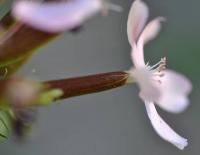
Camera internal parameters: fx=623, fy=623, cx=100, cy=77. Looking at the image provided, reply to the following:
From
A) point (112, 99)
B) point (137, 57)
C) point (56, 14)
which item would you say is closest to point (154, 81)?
point (137, 57)

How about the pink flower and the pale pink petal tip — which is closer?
the pink flower

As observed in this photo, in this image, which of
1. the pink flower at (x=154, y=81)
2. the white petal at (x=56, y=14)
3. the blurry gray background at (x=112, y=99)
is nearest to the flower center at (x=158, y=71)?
the pink flower at (x=154, y=81)

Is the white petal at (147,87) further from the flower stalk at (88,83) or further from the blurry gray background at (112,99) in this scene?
the blurry gray background at (112,99)

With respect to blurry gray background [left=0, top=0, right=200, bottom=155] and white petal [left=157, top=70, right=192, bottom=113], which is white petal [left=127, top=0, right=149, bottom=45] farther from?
blurry gray background [left=0, top=0, right=200, bottom=155]

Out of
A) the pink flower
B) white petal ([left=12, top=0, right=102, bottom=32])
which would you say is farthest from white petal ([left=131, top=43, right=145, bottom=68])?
white petal ([left=12, top=0, right=102, bottom=32])

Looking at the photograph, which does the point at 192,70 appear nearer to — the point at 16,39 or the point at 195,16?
the point at 195,16

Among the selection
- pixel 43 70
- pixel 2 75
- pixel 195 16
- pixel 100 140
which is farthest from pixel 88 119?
pixel 2 75
